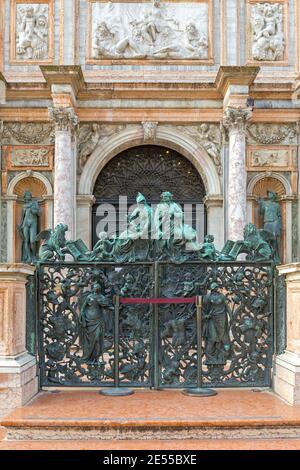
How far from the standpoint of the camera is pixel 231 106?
15.3m

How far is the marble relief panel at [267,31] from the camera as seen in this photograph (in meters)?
16.8

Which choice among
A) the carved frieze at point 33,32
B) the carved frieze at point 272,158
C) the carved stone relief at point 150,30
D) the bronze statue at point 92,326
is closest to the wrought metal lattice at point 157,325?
the bronze statue at point 92,326

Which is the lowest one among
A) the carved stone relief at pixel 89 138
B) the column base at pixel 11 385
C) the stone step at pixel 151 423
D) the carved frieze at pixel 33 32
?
the stone step at pixel 151 423

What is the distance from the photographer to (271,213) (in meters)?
16.1

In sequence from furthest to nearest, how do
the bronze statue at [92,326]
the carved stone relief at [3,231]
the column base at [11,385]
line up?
the carved stone relief at [3,231] → the bronze statue at [92,326] → the column base at [11,385]

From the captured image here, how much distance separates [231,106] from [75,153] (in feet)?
13.4

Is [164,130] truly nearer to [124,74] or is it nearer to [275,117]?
[124,74]

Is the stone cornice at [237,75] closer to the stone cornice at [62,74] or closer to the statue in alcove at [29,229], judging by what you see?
the stone cornice at [62,74]

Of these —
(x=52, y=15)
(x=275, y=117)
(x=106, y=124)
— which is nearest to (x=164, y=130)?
(x=106, y=124)

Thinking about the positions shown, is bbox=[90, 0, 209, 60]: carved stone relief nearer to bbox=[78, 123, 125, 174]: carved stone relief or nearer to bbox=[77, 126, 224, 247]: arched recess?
bbox=[78, 123, 125, 174]: carved stone relief

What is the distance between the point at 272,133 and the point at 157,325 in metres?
9.98

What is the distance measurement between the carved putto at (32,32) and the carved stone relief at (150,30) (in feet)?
4.11

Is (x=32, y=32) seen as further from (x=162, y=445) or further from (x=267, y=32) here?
(x=162, y=445)

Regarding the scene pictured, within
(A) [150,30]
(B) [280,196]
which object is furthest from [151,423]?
(A) [150,30]
